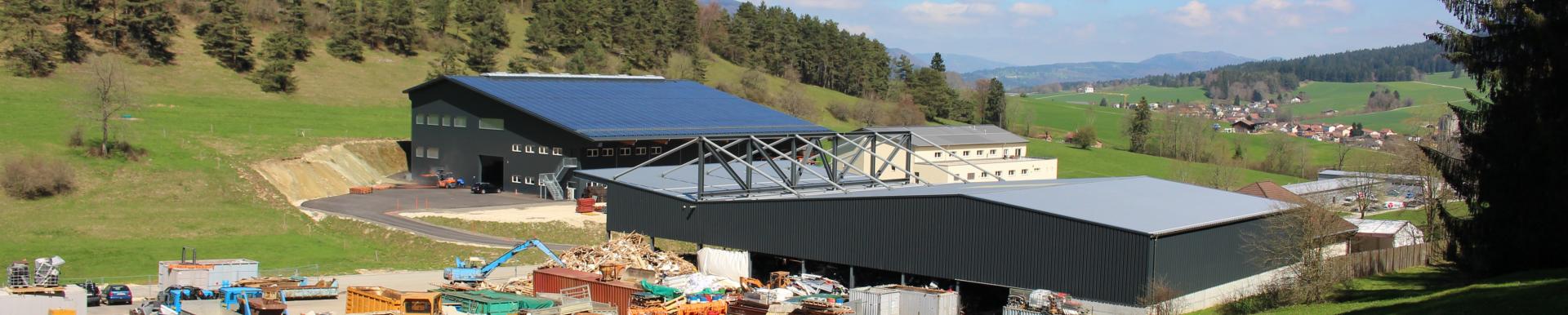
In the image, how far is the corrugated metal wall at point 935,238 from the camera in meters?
35.0

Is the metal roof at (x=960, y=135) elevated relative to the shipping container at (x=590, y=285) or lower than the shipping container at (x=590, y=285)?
elevated

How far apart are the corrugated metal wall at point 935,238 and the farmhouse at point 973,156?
3727 centimetres

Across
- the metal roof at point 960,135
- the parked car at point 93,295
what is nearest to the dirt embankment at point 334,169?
the parked car at point 93,295

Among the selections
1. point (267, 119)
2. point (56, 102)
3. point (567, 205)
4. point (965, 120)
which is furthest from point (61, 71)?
point (965, 120)

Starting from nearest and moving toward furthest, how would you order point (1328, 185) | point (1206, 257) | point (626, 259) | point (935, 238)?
1. point (1206, 257)
2. point (935, 238)
3. point (626, 259)
4. point (1328, 185)

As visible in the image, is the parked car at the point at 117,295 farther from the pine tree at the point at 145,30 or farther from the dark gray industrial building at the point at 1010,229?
the pine tree at the point at 145,30

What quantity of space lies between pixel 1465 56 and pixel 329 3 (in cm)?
9514

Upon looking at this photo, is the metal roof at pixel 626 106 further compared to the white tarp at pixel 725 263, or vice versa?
the metal roof at pixel 626 106

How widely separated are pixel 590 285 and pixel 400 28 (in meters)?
72.7

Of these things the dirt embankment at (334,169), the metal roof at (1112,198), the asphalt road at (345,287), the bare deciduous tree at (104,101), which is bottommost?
the asphalt road at (345,287)

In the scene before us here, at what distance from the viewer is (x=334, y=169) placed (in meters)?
69.6

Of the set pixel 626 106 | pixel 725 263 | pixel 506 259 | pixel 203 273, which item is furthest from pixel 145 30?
pixel 725 263

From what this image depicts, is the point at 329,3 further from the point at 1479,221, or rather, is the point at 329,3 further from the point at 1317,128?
the point at 1317,128

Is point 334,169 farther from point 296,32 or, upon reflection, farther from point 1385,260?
point 1385,260
